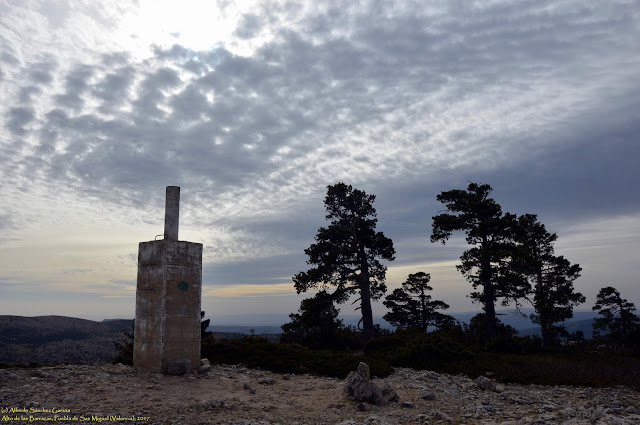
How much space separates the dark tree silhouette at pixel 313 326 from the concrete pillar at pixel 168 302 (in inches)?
461

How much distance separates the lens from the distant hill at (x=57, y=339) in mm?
40688

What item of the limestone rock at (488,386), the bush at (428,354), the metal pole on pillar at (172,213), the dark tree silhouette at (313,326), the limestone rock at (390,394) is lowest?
the limestone rock at (488,386)

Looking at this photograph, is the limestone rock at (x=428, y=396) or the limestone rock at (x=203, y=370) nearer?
the limestone rock at (x=428, y=396)

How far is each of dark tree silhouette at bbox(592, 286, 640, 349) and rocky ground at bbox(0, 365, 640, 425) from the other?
21.3m

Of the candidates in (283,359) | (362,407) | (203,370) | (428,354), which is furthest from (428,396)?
(203,370)

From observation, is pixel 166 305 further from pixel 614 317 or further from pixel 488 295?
pixel 614 317

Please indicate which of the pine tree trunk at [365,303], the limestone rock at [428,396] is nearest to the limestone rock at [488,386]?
the limestone rock at [428,396]

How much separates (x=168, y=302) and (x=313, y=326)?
13862 millimetres

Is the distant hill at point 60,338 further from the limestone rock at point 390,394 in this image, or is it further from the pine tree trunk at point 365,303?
the limestone rock at point 390,394

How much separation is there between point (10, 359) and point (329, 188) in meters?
36.2

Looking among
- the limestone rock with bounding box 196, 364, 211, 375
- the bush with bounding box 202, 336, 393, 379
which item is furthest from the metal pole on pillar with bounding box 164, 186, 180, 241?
the bush with bounding box 202, 336, 393, 379

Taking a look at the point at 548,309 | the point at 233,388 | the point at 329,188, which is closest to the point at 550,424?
the point at 233,388

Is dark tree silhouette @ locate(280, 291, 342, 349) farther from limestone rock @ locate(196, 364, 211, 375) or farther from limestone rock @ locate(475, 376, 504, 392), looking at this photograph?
limestone rock @ locate(475, 376, 504, 392)

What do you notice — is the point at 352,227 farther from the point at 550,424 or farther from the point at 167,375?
the point at 550,424
